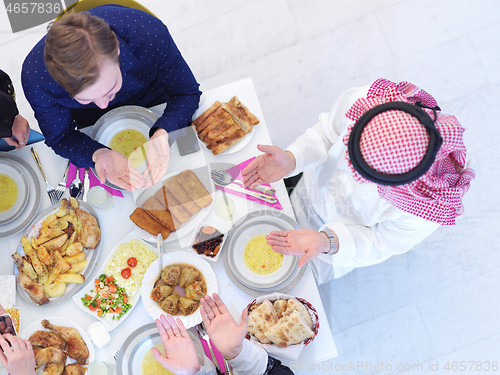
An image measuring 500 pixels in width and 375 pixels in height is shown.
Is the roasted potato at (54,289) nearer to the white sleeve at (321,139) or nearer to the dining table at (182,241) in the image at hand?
the dining table at (182,241)

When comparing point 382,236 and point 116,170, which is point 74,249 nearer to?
point 116,170

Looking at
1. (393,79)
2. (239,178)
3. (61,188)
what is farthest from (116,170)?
(393,79)

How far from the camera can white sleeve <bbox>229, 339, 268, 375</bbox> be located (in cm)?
121

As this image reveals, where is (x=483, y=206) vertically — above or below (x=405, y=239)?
below

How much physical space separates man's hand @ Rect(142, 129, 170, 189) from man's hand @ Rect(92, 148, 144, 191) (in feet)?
0.12

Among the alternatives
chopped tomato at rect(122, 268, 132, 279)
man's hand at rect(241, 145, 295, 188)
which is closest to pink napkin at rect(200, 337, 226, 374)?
chopped tomato at rect(122, 268, 132, 279)

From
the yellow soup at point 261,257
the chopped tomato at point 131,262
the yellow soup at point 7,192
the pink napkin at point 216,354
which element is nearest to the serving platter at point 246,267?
the yellow soup at point 261,257

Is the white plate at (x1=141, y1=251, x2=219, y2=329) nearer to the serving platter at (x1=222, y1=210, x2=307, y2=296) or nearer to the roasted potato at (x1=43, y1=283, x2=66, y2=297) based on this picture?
the serving platter at (x1=222, y1=210, x2=307, y2=296)

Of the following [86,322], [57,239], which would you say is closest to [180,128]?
[57,239]

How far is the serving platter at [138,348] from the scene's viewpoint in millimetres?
1296

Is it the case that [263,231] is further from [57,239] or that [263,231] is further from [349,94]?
[57,239]

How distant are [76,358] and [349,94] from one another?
1338 millimetres

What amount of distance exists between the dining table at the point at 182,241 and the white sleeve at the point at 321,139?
0.14m

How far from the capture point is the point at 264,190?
4.69ft
